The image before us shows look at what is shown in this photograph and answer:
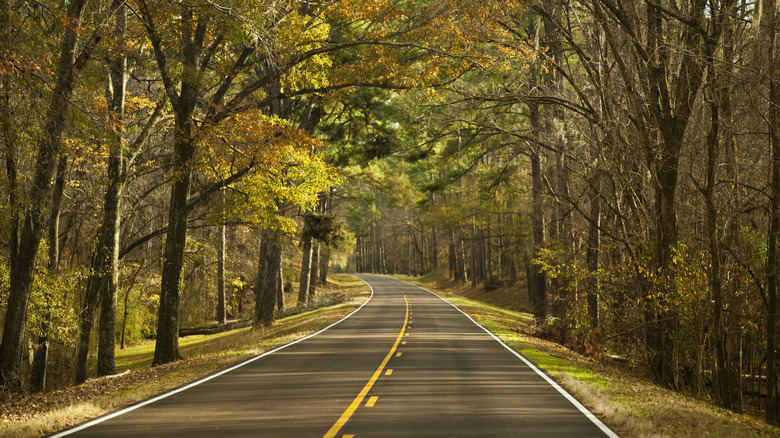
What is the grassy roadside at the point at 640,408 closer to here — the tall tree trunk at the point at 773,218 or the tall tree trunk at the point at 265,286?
the tall tree trunk at the point at 773,218

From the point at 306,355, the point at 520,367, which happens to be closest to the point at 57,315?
the point at 306,355

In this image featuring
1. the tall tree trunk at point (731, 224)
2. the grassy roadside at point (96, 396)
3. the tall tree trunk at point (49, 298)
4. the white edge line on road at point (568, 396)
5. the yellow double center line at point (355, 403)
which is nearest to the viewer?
the yellow double center line at point (355, 403)

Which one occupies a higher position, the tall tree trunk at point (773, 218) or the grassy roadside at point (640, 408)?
the tall tree trunk at point (773, 218)

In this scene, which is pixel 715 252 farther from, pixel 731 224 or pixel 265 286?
pixel 265 286

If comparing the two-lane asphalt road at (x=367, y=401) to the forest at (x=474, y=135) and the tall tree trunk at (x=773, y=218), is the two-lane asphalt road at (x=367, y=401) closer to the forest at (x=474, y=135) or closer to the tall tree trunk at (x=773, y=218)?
the forest at (x=474, y=135)

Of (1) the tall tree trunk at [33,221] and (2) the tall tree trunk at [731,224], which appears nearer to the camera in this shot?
(1) the tall tree trunk at [33,221]

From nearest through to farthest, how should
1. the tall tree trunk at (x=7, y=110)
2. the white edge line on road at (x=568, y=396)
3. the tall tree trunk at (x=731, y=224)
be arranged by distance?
the white edge line on road at (x=568, y=396) < the tall tree trunk at (x=7, y=110) < the tall tree trunk at (x=731, y=224)

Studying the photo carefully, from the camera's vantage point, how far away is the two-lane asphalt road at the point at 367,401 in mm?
8086

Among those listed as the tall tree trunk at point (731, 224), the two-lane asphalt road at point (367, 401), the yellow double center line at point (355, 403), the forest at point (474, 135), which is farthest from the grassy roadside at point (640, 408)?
the yellow double center line at point (355, 403)

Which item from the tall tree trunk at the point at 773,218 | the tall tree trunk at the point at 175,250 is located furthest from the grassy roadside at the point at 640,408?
the tall tree trunk at the point at 175,250

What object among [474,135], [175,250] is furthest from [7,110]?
[474,135]

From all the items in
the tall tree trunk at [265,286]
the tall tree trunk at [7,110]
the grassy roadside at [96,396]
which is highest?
the tall tree trunk at [7,110]

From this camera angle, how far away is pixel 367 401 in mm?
10047

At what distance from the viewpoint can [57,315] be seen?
669 inches
